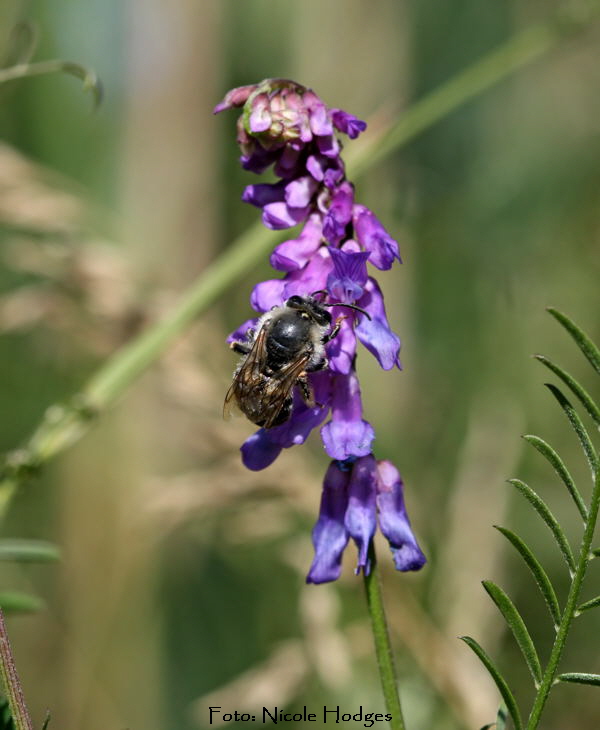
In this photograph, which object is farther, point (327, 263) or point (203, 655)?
point (203, 655)

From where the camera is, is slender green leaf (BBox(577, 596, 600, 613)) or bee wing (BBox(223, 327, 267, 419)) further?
bee wing (BBox(223, 327, 267, 419))

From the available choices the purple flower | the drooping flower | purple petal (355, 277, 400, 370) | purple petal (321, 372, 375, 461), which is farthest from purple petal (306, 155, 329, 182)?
the purple flower

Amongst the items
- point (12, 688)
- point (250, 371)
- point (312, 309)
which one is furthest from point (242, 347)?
point (12, 688)

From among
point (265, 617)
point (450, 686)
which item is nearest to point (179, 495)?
point (450, 686)

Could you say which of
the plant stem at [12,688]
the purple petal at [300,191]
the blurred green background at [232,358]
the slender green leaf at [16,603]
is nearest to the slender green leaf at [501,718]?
the plant stem at [12,688]

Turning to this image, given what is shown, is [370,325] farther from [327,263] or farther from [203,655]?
[203,655]

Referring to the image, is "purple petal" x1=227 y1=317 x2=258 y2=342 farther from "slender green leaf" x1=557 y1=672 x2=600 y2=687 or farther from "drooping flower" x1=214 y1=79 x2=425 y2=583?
"slender green leaf" x1=557 y1=672 x2=600 y2=687
